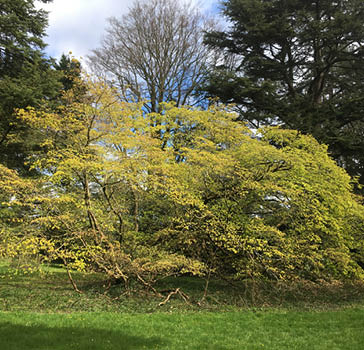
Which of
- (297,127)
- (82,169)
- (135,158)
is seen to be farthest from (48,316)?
(297,127)

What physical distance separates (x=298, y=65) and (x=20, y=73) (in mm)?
12633

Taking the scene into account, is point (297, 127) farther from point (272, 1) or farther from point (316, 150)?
point (272, 1)

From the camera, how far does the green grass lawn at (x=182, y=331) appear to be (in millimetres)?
4734

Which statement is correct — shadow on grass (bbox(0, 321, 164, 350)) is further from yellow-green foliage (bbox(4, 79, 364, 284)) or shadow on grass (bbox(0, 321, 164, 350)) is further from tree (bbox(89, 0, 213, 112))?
tree (bbox(89, 0, 213, 112))

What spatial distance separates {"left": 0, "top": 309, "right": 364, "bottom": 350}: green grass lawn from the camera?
4.73 meters

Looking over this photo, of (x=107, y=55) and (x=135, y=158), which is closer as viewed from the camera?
(x=135, y=158)

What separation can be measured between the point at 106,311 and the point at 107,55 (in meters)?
14.1

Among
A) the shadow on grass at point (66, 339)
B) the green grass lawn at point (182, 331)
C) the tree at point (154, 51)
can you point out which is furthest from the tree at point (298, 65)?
the shadow on grass at point (66, 339)

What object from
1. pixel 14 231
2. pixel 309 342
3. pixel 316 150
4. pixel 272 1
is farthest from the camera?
pixel 272 1

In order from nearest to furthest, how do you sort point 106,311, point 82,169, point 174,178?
1. point 106,311
2. point 82,169
3. point 174,178

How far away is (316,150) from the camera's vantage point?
9.76 meters

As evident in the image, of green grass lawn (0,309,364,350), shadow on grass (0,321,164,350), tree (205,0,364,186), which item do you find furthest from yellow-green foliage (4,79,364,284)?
tree (205,0,364,186)

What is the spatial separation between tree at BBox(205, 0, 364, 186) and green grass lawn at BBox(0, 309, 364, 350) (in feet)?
27.4

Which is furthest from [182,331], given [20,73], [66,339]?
[20,73]
